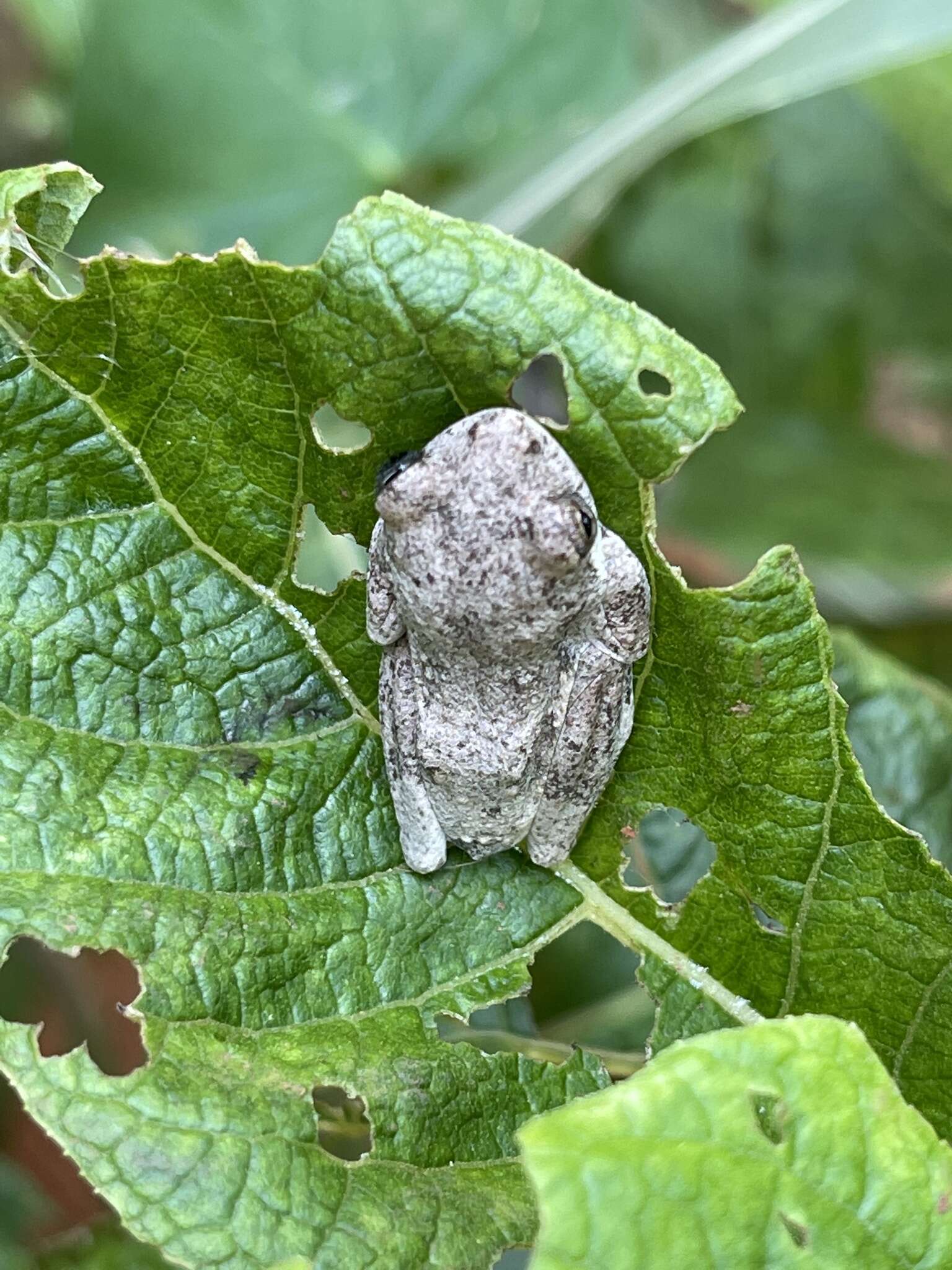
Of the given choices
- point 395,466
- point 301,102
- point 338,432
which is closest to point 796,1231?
point 395,466

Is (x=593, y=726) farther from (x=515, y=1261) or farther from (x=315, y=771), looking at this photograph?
(x=515, y=1261)

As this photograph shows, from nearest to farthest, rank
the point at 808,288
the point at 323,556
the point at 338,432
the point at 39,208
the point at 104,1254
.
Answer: the point at 39,208
the point at 323,556
the point at 338,432
the point at 104,1254
the point at 808,288

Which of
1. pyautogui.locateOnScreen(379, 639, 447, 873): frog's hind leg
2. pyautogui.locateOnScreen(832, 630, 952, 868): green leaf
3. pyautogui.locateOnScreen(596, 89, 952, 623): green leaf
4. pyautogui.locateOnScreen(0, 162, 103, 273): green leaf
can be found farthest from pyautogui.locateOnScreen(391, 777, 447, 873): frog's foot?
pyautogui.locateOnScreen(596, 89, 952, 623): green leaf

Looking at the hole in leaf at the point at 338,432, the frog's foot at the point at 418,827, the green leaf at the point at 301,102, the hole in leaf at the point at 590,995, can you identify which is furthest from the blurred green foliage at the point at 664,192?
the frog's foot at the point at 418,827

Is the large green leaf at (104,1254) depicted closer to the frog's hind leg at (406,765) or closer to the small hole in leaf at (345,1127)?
the small hole in leaf at (345,1127)

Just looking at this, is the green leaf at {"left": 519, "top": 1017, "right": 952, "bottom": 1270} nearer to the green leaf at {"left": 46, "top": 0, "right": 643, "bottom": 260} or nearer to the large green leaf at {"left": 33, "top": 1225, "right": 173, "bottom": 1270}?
the large green leaf at {"left": 33, "top": 1225, "right": 173, "bottom": 1270}

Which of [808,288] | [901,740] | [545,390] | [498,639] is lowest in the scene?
[498,639]

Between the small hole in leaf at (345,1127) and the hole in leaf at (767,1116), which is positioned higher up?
the hole in leaf at (767,1116)
